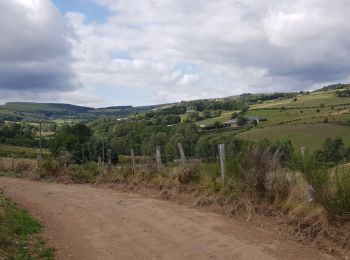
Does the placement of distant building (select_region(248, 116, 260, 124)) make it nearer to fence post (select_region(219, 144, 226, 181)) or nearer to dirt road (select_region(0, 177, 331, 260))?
fence post (select_region(219, 144, 226, 181))

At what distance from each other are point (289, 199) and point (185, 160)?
6.36 meters

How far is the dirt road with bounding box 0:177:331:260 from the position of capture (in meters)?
8.84

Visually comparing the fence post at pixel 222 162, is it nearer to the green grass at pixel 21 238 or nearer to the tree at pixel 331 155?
the tree at pixel 331 155

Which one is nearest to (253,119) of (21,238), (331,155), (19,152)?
(19,152)

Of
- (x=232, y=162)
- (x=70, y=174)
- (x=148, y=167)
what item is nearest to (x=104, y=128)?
(x=70, y=174)

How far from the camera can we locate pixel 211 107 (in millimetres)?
119250

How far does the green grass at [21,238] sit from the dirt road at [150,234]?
Result: 291 millimetres

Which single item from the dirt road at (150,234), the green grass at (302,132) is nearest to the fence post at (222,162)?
the dirt road at (150,234)

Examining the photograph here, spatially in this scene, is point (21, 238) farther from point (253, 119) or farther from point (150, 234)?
point (253, 119)

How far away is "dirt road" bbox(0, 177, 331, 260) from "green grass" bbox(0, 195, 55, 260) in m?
0.29

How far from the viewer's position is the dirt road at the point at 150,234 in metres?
8.84

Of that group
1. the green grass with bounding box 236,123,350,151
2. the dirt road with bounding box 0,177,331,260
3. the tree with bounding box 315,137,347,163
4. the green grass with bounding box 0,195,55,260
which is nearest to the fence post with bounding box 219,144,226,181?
the dirt road with bounding box 0,177,331,260

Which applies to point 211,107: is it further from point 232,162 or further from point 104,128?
point 232,162

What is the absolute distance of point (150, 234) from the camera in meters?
10.4
